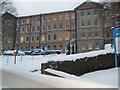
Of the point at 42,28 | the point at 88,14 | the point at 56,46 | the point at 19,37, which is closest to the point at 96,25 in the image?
the point at 88,14

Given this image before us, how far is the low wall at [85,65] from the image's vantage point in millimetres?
14891

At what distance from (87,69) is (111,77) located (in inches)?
114

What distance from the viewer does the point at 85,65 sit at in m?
15.1

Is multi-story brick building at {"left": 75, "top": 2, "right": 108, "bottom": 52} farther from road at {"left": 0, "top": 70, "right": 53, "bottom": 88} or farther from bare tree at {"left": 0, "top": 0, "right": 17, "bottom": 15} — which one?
road at {"left": 0, "top": 70, "right": 53, "bottom": 88}

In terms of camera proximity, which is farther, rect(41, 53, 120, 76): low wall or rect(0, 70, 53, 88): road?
rect(41, 53, 120, 76): low wall

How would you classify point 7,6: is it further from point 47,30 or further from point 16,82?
point 16,82

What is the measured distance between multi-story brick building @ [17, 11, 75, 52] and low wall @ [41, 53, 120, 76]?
4384 cm

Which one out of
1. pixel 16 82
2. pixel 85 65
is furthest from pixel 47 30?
pixel 16 82

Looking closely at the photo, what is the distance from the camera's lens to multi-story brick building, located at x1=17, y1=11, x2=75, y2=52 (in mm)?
61625

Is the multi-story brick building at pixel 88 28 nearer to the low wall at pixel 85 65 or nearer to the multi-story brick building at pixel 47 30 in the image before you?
the multi-story brick building at pixel 47 30

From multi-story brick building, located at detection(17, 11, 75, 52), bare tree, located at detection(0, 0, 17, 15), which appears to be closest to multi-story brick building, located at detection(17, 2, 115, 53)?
multi-story brick building, located at detection(17, 11, 75, 52)

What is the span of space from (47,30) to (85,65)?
166ft

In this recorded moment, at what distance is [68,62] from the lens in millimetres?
15023

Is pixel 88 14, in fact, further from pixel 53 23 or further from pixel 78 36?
pixel 53 23
